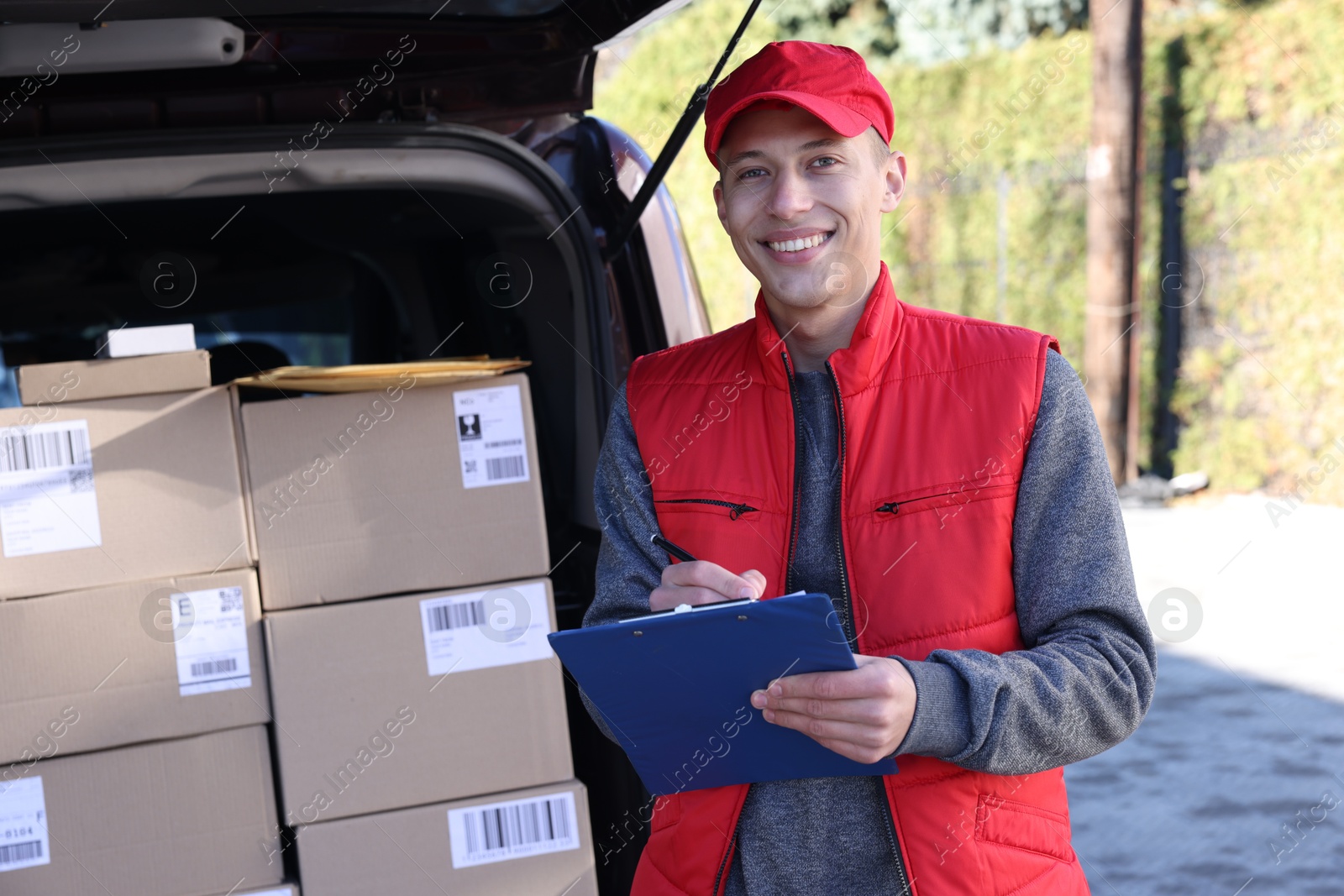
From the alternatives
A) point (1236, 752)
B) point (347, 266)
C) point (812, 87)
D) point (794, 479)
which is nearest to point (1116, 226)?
point (1236, 752)

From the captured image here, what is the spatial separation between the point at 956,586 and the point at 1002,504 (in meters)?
0.11

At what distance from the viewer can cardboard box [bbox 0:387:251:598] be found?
196 centimetres

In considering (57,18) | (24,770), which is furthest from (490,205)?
(24,770)

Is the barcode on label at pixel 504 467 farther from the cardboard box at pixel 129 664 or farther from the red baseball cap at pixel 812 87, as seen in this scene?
the red baseball cap at pixel 812 87

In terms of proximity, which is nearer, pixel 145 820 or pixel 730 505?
pixel 730 505

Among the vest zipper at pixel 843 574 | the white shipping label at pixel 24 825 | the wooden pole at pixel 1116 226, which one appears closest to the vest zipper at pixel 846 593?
the vest zipper at pixel 843 574

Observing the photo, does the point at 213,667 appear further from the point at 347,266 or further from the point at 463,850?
the point at 347,266

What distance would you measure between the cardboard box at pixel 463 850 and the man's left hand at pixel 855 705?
0.88 metres

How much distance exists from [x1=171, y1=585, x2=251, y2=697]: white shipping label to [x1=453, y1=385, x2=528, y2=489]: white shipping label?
43 centimetres

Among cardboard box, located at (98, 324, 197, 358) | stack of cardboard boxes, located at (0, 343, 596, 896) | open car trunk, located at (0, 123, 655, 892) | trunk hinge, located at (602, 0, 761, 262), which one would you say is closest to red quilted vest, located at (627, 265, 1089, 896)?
trunk hinge, located at (602, 0, 761, 262)

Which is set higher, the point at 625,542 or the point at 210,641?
the point at 625,542

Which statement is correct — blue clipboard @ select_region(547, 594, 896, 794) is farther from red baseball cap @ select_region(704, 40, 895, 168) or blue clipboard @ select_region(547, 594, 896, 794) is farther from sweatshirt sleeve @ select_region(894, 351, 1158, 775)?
red baseball cap @ select_region(704, 40, 895, 168)

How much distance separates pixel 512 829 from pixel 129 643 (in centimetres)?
70

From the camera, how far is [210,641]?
6.52 feet
